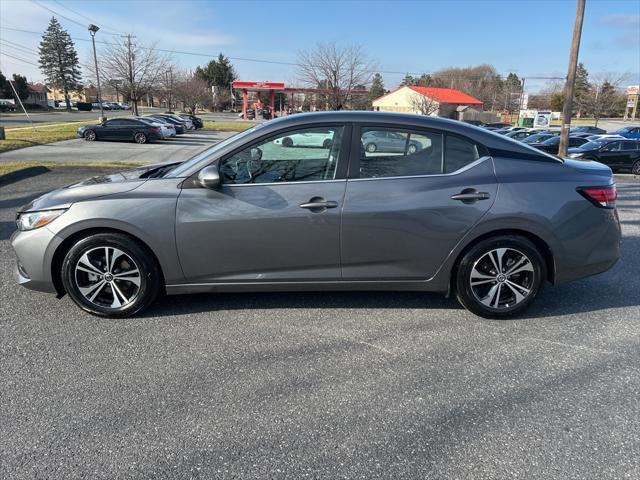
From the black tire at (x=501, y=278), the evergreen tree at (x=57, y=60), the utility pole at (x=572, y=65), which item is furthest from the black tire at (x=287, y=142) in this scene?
the evergreen tree at (x=57, y=60)

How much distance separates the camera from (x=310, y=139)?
141 inches

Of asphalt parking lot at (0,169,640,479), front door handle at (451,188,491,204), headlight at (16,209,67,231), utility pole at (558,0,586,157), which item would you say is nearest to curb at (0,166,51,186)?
asphalt parking lot at (0,169,640,479)

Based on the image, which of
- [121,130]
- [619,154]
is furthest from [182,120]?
[619,154]

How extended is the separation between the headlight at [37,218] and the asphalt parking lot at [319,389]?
738mm

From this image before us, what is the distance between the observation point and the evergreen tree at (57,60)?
94.0m

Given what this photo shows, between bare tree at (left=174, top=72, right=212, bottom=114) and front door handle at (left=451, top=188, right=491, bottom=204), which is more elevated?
bare tree at (left=174, top=72, right=212, bottom=114)

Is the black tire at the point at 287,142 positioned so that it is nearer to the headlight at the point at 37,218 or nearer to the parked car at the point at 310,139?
the parked car at the point at 310,139

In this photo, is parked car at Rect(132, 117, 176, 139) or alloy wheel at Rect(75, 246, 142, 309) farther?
parked car at Rect(132, 117, 176, 139)

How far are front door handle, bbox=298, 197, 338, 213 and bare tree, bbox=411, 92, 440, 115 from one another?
53322 millimetres

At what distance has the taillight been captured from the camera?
11.8 ft

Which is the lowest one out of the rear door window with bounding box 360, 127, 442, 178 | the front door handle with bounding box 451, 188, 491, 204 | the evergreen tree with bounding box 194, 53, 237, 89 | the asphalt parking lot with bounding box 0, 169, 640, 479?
the asphalt parking lot with bounding box 0, 169, 640, 479

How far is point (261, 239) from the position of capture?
3.43 metres

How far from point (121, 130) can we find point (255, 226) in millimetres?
24270

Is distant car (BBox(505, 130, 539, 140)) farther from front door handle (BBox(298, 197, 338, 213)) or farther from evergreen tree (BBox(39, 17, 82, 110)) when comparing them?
evergreen tree (BBox(39, 17, 82, 110))
